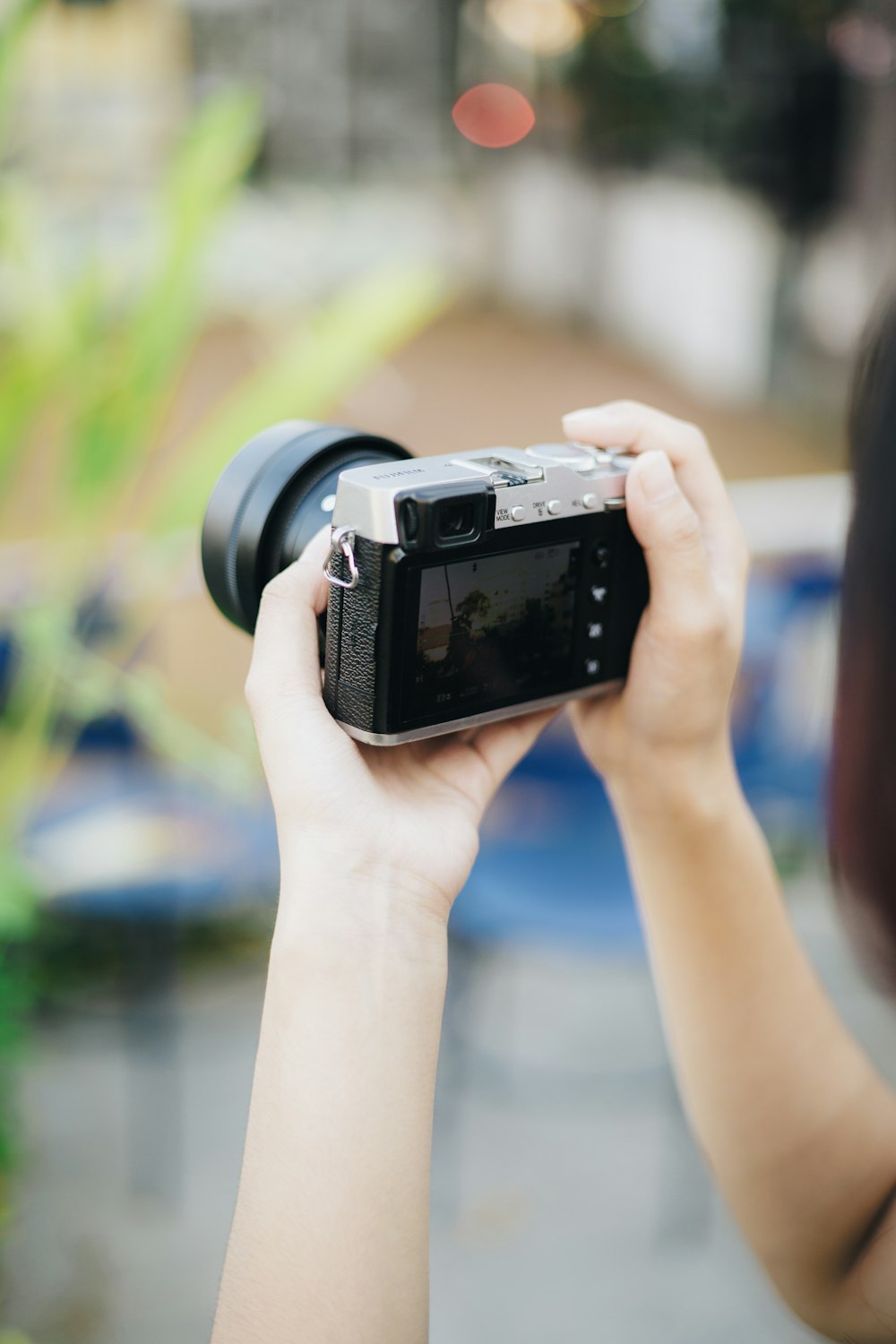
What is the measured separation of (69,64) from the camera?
826 cm

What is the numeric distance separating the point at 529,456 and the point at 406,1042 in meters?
0.32

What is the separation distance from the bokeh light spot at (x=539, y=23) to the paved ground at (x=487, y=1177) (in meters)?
6.26

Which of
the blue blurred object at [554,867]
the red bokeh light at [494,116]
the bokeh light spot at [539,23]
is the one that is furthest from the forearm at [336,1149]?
the red bokeh light at [494,116]

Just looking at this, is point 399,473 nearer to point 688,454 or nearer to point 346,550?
point 346,550

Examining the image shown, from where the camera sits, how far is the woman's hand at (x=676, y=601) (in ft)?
2.11

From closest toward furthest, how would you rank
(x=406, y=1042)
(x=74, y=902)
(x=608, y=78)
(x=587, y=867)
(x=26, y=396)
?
(x=406, y=1042) → (x=26, y=396) → (x=74, y=902) → (x=587, y=867) → (x=608, y=78)

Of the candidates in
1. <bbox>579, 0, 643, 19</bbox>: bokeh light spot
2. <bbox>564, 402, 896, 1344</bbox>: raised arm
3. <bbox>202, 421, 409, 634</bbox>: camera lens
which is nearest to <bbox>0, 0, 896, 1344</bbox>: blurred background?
<bbox>202, 421, 409, 634</bbox>: camera lens

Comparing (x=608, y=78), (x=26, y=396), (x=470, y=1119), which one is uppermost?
(x=608, y=78)

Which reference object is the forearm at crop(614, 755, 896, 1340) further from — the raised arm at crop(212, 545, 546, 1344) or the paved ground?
the paved ground

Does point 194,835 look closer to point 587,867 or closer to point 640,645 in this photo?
point 587,867

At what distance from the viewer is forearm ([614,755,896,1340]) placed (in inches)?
26.0

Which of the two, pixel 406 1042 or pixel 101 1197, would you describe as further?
pixel 101 1197

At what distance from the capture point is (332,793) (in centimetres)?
53

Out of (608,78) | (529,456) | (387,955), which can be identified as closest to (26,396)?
(529,456)
